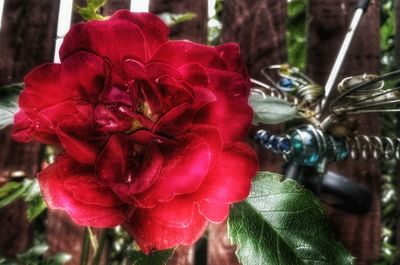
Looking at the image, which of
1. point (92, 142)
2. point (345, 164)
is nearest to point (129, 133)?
point (92, 142)

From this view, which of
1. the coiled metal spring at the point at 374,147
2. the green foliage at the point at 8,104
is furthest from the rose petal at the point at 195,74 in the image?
the coiled metal spring at the point at 374,147

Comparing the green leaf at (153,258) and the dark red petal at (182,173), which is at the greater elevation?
the dark red petal at (182,173)

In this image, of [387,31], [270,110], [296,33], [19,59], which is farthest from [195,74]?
[387,31]

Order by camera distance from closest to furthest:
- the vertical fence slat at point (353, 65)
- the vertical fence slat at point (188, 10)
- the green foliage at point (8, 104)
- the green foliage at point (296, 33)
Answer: the green foliage at point (8, 104), the vertical fence slat at point (353, 65), the vertical fence slat at point (188, 10), the green foliage at point (296, 33)

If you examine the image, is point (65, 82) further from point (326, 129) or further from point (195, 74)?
point (326, 129)

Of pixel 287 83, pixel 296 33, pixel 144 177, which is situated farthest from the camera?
pixel 296 33

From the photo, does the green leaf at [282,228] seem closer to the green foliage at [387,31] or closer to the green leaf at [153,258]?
the green leaf at [153,258]

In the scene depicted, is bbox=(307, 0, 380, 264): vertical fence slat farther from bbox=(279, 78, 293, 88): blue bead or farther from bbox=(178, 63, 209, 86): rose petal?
bbox=(178, 63, 209, 86): rose petal
